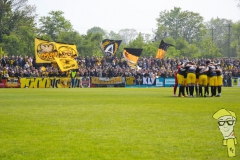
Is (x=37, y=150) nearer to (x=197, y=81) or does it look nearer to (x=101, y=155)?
(x=101, y=155)

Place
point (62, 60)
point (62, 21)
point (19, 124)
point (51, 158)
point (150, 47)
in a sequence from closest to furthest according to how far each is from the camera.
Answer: point (51, 158)
point (19, 124)
point (62, 60)
point (150, 47)
point (62, 21)

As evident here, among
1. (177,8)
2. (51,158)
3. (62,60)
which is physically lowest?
(51,158)

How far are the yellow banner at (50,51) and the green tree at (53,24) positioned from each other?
45155mm

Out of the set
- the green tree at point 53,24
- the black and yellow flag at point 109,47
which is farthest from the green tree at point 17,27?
the black and yellow flag at point 109,47

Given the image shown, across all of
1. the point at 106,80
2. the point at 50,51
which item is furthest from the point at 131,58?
the point at 50,51

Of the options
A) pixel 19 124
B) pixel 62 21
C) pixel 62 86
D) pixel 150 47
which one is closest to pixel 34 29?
pixel 62 21

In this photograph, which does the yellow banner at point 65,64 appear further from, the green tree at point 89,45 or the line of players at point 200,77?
the green tree at point 89,45

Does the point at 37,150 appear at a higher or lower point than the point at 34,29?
lower

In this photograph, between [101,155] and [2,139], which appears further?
[2,139]

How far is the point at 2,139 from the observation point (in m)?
10.5

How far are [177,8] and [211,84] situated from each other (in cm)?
10510

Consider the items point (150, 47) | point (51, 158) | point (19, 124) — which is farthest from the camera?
point (150, 47)

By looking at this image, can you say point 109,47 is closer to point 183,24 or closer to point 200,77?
point 200,77

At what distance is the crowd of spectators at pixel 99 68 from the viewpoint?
1900 inches
